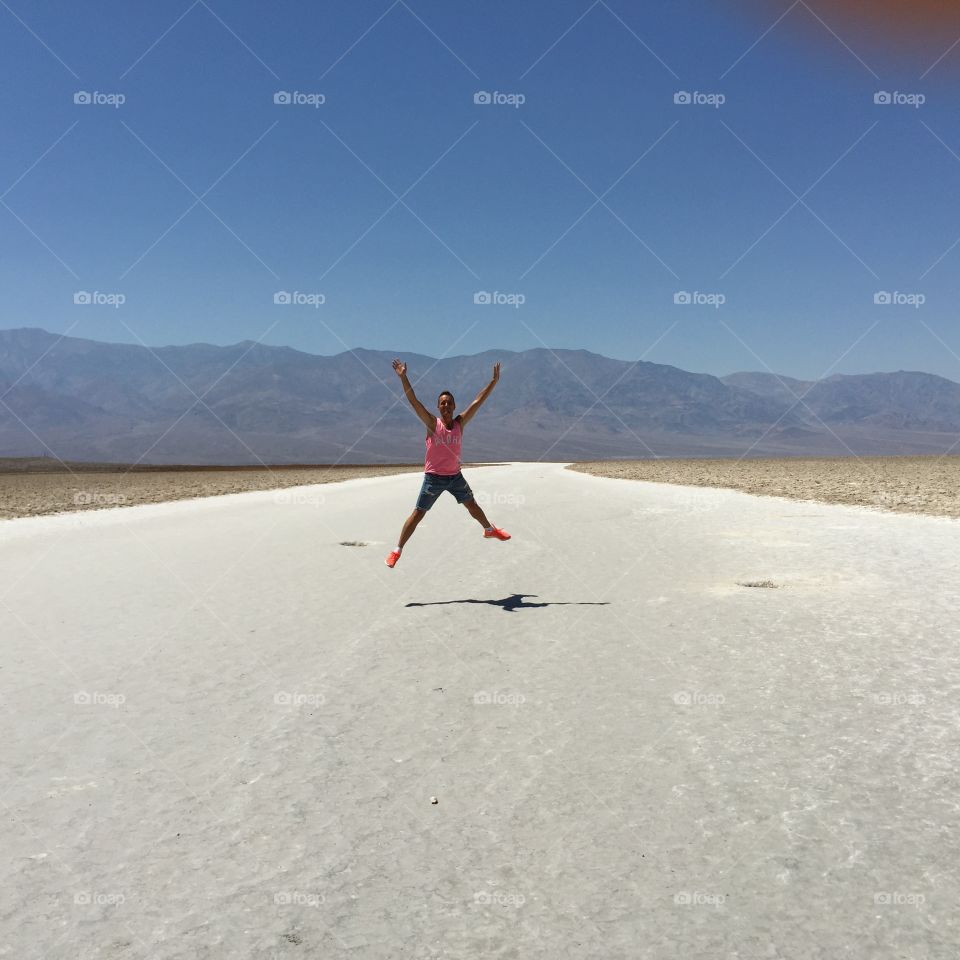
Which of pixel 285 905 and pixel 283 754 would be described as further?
pixel 283 754

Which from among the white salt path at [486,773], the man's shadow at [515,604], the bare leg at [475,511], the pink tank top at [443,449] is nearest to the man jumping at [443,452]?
the pink tank top at [443,449]

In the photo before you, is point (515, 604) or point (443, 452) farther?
point (443, 452)

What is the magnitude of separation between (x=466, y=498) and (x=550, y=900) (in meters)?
6.76

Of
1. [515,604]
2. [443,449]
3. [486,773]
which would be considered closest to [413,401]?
[443,449]

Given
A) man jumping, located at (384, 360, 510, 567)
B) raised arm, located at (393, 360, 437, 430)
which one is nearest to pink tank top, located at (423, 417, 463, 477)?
man jumping, located at (384, 360, 510, 567)

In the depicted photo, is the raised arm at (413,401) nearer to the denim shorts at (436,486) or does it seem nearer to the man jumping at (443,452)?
the man jumping at (443,452)

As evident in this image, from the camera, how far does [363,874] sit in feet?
9.76

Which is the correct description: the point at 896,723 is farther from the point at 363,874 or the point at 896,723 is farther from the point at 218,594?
the point at 218,594

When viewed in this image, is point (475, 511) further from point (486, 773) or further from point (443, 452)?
point (486, 773)

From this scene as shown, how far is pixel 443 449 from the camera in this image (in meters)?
8.95

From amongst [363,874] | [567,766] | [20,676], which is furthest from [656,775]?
[20,676]

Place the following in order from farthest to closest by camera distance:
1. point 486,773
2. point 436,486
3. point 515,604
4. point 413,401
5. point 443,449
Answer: point 436,486
point 443,449
point 413,401
point 515,604
point 486,773

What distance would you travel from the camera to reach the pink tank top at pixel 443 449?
8891mm

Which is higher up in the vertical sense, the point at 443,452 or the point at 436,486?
the point at 443,452
